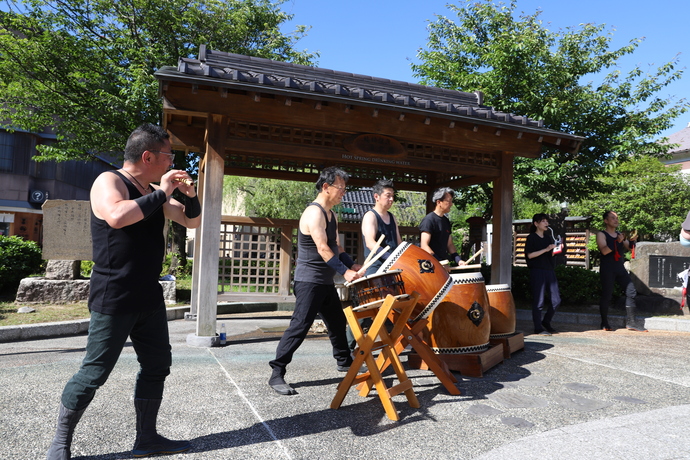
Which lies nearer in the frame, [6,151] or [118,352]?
[118,352]

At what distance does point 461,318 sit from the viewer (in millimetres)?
4430

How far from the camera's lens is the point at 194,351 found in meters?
5.41

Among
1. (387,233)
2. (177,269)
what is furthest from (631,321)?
(177,269)

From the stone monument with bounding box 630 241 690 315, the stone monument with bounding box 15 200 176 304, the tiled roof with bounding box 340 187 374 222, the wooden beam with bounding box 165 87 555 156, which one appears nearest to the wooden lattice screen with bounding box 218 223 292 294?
the stone monument with bounding box 15 200 176 304

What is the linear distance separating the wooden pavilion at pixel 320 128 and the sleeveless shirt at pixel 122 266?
317 centimetres

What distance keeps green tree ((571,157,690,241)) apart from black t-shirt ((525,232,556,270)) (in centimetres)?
1715

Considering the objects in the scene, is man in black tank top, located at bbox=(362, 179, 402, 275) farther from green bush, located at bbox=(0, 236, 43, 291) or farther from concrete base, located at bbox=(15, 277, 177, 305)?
green bush, located at bbox=(0, 236, 43, 291)

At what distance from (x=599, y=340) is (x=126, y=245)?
6435mm

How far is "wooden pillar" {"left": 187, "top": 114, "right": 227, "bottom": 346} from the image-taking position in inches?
229

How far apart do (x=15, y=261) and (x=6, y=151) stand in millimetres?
19307

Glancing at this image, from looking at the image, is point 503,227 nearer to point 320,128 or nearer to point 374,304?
point 320,128

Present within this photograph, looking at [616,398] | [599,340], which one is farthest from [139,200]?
[599,340]

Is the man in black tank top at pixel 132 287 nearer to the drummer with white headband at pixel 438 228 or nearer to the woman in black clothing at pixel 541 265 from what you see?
the drummer with white headband at pixel 438 228

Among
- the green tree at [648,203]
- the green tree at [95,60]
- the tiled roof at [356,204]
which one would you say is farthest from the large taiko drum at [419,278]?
the tiled roof at [356,204]
